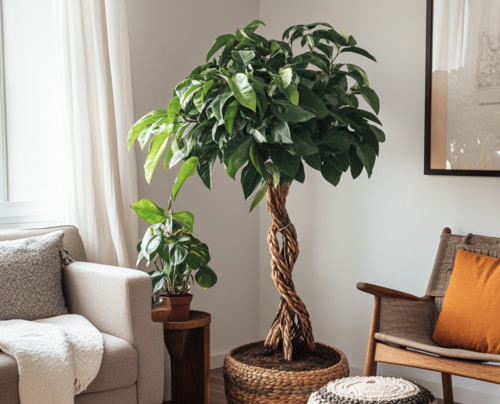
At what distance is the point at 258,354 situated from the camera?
2438 millimetres

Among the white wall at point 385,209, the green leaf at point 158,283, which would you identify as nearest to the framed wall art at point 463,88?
the white wall at point 385,209

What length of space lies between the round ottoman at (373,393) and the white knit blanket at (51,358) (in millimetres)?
737

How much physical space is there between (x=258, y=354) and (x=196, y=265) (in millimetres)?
443

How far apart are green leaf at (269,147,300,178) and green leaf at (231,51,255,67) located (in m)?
0.33

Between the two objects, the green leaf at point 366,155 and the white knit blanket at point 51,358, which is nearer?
the white knit blanket at point 51,358

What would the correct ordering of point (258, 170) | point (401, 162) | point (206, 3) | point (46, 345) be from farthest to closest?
point (206, 3) → point (401, 162) → point (258, 170) → point (46, 345)

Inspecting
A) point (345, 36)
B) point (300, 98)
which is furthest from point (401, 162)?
point (300, 98)

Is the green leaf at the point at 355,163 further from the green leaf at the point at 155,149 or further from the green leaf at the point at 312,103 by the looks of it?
the green leaf at the point at 155,149

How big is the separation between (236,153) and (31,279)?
0.92m

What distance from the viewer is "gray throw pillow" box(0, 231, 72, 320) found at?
2.21m

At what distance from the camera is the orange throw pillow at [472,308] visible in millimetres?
2309

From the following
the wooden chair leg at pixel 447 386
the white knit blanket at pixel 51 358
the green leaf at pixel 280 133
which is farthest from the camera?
the wooden chair leg at pixel 447 386

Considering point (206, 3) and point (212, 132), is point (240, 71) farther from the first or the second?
point (206, 3)

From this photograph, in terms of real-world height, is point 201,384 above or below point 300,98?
below
